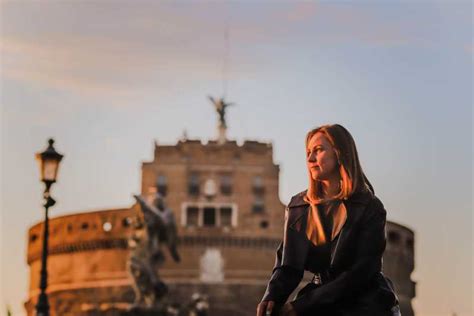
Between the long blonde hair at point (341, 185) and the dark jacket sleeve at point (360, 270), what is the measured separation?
8cm

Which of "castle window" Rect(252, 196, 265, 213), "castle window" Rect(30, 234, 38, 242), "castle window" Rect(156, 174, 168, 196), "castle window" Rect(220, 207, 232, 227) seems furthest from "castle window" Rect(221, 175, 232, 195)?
"castle window" Rect(30, 234, 38, 242)

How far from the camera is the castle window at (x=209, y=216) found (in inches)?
2571

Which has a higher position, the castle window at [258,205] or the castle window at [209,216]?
the castle window at [258,205]

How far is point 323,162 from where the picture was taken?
3969mm

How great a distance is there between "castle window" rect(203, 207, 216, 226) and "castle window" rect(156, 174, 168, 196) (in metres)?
2.41

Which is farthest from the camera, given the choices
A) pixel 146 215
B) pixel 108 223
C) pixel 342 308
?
pixel 108 223

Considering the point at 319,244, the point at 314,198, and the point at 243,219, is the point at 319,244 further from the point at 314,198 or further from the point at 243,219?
the point at 243,219

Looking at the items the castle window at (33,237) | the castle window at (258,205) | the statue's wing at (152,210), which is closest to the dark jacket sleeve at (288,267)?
the statue's wing at (152,210)

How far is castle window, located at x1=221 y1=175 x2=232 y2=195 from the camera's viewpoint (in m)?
64.9

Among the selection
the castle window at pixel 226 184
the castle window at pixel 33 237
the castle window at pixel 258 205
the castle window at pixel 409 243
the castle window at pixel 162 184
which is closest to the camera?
the castle window at pixel 258 205

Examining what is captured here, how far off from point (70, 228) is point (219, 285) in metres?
9.85

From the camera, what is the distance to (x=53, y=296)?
216ft

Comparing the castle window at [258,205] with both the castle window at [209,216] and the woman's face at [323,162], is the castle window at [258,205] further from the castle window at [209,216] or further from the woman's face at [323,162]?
the woman's face at [323,162]

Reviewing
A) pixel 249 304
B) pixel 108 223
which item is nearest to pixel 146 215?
pixel 249 304
